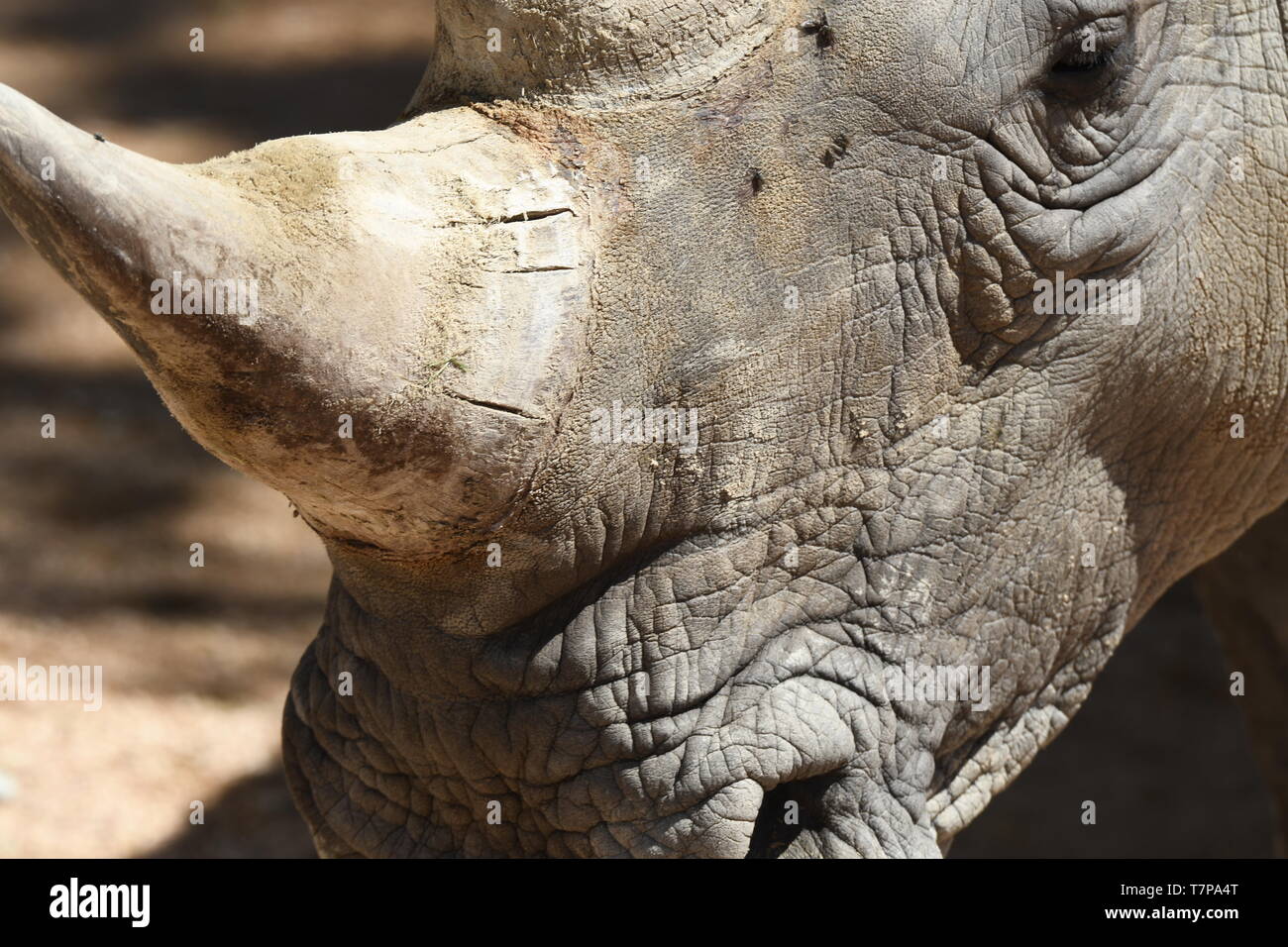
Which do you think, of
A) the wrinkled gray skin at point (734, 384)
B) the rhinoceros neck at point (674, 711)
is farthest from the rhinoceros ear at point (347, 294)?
the rhinoceros neck at point (674, 711)

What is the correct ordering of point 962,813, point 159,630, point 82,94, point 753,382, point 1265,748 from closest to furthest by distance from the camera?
point 753,382 < point 962,813 < point 1265,748 < point 159,630 < point 82,94

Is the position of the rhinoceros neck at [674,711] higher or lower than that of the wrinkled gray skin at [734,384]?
lower

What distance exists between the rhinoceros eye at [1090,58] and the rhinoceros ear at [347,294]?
67 centimetres

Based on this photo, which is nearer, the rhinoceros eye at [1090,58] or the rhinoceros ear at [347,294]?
the rhinoceros ear at [347,294]

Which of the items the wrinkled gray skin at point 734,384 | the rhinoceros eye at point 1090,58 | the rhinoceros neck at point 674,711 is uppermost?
the rhinoceros eye at point 1090,58

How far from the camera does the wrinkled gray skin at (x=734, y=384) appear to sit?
5.96 ft

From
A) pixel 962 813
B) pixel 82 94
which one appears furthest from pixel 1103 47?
pixel 82 94

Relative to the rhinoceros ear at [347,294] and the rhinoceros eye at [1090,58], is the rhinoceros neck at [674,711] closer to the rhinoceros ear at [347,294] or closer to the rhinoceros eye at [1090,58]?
the rhinoceros ear at [347,294]

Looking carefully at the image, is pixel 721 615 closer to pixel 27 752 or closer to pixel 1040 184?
pixel 1040 184

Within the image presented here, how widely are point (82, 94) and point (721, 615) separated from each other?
17.0 feet

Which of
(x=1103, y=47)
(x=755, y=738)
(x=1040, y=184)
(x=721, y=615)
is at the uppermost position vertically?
(x=1103, y=47)

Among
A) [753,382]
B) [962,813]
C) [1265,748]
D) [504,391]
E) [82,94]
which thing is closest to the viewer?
[504,391]

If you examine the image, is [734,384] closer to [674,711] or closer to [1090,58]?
[674,711]
